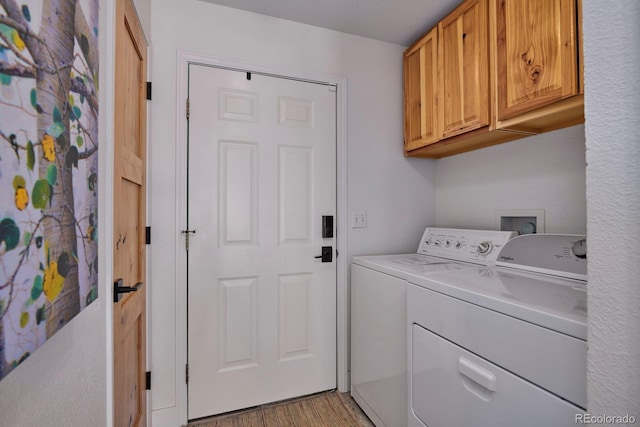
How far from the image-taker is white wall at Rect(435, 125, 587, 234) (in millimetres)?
1406

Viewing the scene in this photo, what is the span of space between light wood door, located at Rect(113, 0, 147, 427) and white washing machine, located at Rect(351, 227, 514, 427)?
3.76 ft

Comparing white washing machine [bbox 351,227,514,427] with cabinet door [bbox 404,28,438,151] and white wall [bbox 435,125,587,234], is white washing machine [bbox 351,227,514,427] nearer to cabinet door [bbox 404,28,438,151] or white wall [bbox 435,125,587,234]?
white wall [bbox 435,125,587,234]

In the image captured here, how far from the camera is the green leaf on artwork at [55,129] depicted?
0.49 metres

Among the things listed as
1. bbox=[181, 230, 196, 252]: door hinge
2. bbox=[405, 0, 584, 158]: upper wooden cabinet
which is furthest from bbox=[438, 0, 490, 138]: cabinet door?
bbox=[181, 230, 196, 252]: door hinge

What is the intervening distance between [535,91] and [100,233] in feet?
5.61

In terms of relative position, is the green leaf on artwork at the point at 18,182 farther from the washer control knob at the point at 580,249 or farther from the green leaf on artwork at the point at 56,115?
the washer control knob at the point at 580,249

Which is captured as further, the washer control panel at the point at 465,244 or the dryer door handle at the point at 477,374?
the washer control panel at the point at 465,244

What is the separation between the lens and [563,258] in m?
1.24

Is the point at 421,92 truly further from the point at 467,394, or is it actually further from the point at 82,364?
the point at 82,364

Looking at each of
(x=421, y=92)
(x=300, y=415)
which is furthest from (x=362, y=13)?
(x=300, y=415)

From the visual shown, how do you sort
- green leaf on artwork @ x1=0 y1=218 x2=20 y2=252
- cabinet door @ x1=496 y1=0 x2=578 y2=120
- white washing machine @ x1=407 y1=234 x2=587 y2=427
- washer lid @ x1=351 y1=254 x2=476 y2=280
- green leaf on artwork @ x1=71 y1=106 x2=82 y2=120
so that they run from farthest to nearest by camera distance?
1. washer lid @ x1=351 y1=254 x2=476 y2=280
2. cabinet door @ x1=496 y1=0 x2=578 y2=120
3. white washing machine @ x1=407 y1=234 x2=587 y2=427
4. green leaf on artwork @ x1=71 y1=106 x2=82 y2=120
5. green leaf on artwork @ x1=0 y1=218 x2=20 y2=252

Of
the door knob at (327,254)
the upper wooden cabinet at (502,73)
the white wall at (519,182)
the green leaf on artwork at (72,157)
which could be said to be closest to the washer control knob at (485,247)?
the white wall at (519,182)

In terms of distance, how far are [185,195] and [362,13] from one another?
1.55 meters

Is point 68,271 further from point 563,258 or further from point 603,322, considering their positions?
point 563,258
